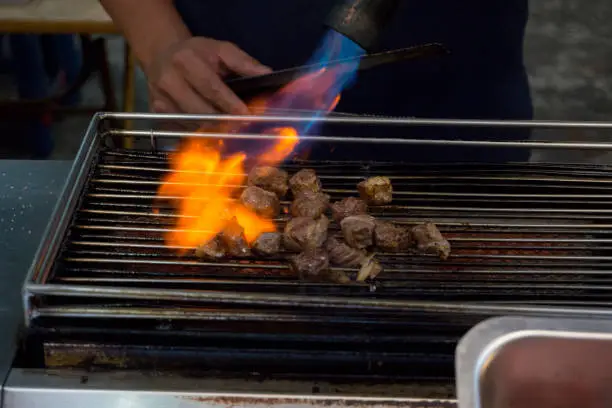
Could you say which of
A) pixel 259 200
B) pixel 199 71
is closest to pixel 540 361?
pixel 259 200

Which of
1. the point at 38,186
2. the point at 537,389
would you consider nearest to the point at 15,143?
the point at 38,186

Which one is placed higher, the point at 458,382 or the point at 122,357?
the point at 458,382

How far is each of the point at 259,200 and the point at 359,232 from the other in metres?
0.28

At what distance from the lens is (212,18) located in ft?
8.38

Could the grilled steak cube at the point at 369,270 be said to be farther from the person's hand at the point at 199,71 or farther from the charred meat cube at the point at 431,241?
the person's hand at the point at 199,71

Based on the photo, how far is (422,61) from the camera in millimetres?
2523

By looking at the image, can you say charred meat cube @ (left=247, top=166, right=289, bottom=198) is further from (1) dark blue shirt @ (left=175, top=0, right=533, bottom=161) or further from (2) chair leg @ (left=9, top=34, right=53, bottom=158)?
(2) chair leg @ (left=9, top=34, right=53, bottom=158)

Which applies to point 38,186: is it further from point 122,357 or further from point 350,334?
point 350,334

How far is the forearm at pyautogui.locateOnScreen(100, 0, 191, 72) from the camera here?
8.02 feet

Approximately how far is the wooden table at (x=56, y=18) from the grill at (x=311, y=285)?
2212mm

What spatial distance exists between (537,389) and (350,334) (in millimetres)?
403

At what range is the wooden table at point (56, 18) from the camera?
380cm

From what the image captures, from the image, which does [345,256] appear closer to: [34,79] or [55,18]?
[55,18]

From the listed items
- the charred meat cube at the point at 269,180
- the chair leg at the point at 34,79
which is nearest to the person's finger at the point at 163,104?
the charred meat cube at the point at 269,180
